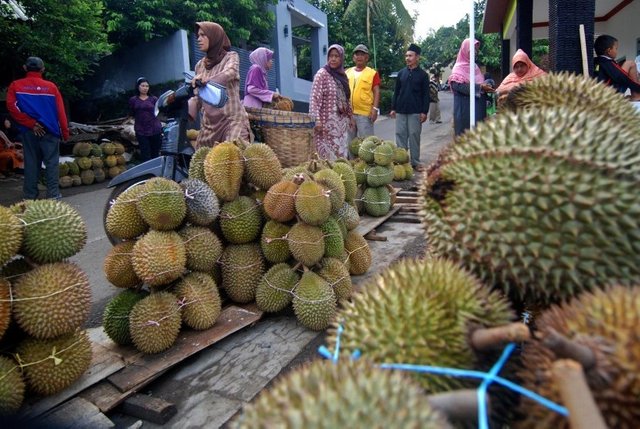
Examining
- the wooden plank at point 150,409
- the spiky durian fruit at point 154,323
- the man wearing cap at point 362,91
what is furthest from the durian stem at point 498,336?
the man wearing cap at point 362,91

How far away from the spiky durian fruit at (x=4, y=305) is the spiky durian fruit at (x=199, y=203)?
1.13 meters

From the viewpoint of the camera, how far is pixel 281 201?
126 inches

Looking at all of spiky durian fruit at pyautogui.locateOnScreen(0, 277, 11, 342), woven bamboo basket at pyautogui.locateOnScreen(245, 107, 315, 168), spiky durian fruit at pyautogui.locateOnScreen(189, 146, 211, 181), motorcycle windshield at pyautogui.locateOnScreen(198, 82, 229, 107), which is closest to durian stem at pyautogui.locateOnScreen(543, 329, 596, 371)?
spiky durian fruit at pyautogui.locateOnScreen(0, 277, 11, 342)

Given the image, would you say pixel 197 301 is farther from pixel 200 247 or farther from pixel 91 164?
pixel 91 164

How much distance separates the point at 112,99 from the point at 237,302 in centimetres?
1333

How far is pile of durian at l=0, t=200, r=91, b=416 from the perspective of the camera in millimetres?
2100

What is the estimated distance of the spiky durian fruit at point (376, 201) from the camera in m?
5.70

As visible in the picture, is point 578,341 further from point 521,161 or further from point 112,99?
point 112,99

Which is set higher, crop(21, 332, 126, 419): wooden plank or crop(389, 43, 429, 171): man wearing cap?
crop(389, 43, 429, 171): man wearing cap

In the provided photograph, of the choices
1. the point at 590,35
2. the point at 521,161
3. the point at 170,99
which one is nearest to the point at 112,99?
the point at 170,99

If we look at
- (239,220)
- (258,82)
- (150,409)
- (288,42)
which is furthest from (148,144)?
(288,42)

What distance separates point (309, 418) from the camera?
69 centimetres

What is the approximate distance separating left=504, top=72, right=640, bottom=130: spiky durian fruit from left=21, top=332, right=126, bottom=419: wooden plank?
2.25 metres

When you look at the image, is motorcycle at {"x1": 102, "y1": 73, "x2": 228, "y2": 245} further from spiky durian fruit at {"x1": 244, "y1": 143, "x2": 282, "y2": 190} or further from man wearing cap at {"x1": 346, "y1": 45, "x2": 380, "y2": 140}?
man wearing cap at {"x1": 346, "y1": 45, "x2": 380, "y2": 140}
